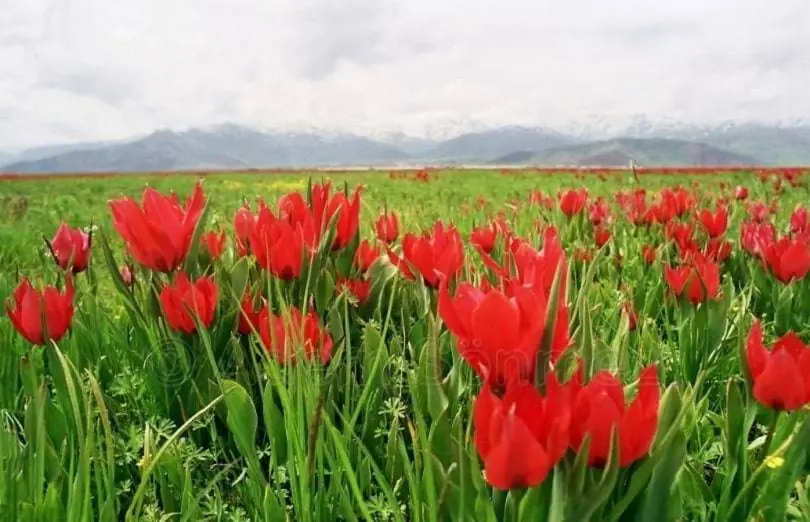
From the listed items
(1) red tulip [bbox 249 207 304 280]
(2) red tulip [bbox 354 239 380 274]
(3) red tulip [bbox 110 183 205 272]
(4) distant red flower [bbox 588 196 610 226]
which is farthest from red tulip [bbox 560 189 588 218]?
(3) red tulip [bbox 110 183 205 272]

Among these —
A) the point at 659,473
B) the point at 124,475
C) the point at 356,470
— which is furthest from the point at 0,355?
the point at 659,473

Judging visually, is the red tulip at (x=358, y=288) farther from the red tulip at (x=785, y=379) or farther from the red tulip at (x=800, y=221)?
the red tulip at (x=800, y=221)

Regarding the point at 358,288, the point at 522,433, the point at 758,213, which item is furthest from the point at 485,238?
the point at 758,213

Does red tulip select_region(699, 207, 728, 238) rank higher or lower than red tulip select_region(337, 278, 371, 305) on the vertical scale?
higher

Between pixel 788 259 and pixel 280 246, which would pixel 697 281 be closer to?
pixel 788 259

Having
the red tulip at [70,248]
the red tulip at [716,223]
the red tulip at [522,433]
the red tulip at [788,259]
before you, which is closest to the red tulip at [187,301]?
the red tulip at [70,248]

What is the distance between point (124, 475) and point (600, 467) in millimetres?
982

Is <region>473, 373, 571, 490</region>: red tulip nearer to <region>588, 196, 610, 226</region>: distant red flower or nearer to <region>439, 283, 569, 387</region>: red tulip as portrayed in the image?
<region>439, 283, 569, 387</region>: red tulip

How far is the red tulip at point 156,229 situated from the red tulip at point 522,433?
96 cm

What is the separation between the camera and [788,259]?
203cm

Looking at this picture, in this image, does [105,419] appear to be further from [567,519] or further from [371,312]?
[371,312]

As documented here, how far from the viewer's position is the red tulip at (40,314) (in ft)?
4.52

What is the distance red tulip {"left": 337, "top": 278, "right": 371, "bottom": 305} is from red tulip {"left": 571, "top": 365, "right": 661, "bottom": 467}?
38.6 inches

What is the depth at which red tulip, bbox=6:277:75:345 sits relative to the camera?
138cm
